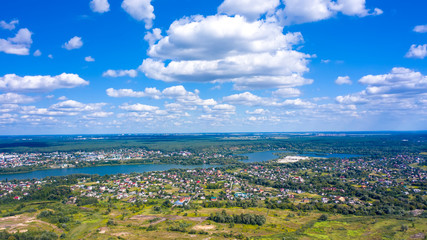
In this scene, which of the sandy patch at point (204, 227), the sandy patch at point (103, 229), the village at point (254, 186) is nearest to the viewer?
the sandy patch at point (103, 229)

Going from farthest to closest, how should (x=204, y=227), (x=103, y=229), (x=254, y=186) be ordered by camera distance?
1. (x=254, y=186)
2. (x=204, y=227)
3. (x=103, y=229)

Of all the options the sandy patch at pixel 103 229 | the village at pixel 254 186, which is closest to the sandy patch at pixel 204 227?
the village at pixel 254 186

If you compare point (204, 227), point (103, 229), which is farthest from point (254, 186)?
point (103, 229)

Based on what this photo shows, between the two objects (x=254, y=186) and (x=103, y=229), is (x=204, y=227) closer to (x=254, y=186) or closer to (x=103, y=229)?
(x=103, y=229)

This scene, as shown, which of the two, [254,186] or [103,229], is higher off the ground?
[103,229]

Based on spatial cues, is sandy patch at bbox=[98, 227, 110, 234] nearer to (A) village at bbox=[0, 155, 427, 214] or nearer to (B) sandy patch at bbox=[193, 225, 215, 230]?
(B) sandy patch at bbox=[193, 225, 215, 230]

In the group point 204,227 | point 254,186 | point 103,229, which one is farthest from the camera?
point 254,186

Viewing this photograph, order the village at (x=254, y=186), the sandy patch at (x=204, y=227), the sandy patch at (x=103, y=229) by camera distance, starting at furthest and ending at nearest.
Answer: the village at (x=254, y=186) → the sandy patch at (x=204, y=227) → the sandy patch at (x=103, y=229)

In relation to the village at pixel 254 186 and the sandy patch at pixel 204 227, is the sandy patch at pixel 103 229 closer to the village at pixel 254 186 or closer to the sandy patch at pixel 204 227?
the sandy patch at pixel 204 227

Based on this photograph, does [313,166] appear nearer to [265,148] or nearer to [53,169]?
[265,148]

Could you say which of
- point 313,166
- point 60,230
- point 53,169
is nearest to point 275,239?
point 60,230

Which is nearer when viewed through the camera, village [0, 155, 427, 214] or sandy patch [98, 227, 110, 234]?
sandy patch [98, 227, 110, 234]

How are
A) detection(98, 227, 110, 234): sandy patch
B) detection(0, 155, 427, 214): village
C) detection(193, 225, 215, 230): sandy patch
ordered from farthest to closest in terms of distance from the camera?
detection(0, 155, 427, 214): village → detection(193, 225, 215, 230): sandy patch → detection(98, 227, 110, 234): sandy patch

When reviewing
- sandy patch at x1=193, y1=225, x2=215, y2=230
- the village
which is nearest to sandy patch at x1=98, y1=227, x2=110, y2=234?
sandy patch at x1=193, y1=225, x2=215, y2=230
